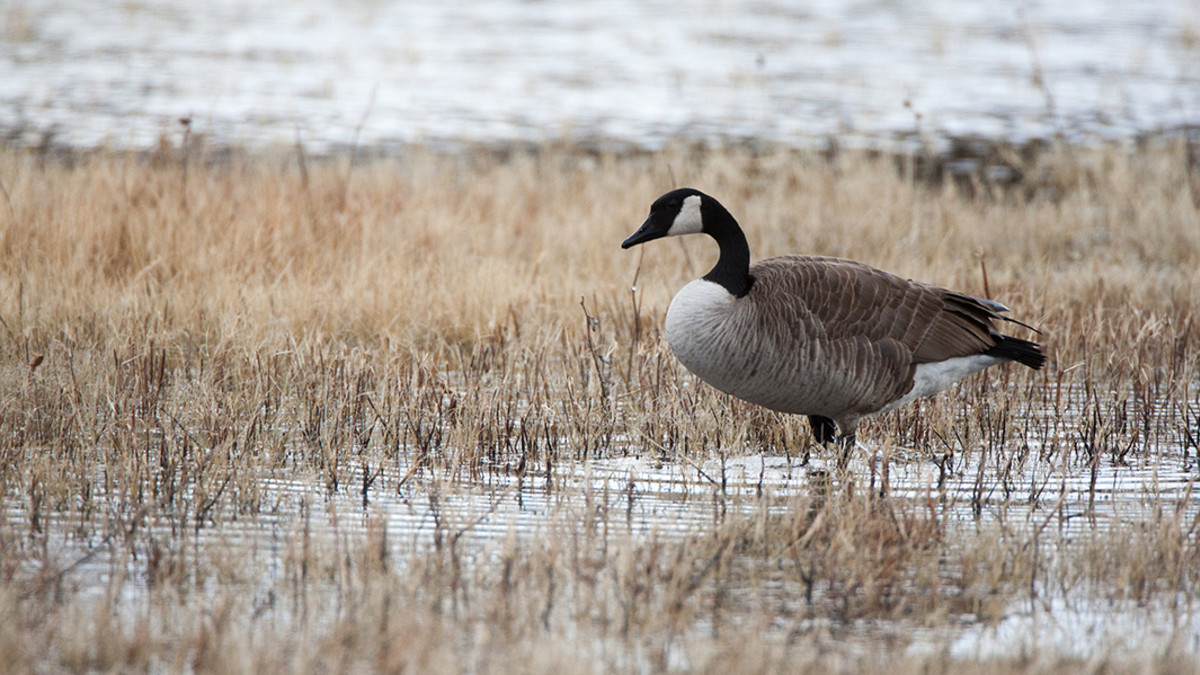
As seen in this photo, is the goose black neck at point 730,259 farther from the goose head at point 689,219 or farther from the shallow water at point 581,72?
the shallow water at point 581,72

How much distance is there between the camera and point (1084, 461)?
603cm

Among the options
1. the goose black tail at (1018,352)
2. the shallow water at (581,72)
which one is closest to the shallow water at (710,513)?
the goose black tail at (1018,352)

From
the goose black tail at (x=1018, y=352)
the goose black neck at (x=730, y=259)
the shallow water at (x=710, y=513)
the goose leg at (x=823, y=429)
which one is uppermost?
the goose black neck at (x=730, y=259)

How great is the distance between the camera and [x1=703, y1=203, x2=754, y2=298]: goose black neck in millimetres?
5773

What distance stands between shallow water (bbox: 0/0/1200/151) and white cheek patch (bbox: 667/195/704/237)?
6007 mm

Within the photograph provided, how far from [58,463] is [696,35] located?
22.3m

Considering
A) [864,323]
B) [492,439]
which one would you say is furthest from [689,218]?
[492,439]

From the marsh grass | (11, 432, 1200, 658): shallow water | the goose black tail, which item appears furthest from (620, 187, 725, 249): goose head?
the goose black tail

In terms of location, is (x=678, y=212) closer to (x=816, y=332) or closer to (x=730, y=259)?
(x=730, y=259)

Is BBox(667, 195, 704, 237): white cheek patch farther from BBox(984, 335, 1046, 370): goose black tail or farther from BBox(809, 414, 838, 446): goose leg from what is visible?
BBox(984, 335, 1046, 370): goose black tail

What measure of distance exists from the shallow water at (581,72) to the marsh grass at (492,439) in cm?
239

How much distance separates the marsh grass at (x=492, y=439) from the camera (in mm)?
3904

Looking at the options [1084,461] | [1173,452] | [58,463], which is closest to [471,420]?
[58,463]

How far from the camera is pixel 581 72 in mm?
21594
